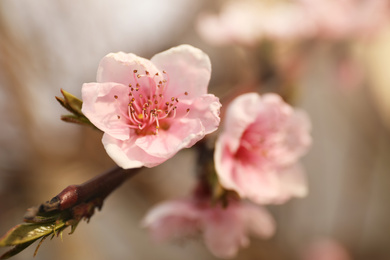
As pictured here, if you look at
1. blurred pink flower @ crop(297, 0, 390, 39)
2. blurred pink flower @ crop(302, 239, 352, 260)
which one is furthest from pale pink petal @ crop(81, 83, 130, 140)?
blurred pink flower @ crop(302, 239, 352, 260)

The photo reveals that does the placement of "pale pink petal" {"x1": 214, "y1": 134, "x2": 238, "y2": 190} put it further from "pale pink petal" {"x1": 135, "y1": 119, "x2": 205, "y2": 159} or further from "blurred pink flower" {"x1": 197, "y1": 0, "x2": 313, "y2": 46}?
"blurred pink flower" {"x1": 197, "y1": 0, "x2": 313, "y2": 46}

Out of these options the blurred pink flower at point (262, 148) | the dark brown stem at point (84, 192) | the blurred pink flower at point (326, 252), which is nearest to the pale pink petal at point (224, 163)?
the blurred pink flower at point (262, 148)

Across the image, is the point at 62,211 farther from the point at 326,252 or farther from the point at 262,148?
the point at 326,252

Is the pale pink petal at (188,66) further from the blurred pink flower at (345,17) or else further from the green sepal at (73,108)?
the blurred pink flower at (345,17)

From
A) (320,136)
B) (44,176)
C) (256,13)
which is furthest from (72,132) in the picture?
(320,136)

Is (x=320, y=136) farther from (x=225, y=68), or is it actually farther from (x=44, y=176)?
(x=44, y=176)

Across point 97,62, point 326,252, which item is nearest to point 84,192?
point 97,62

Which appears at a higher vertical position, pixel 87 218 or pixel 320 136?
pixel 87 218
